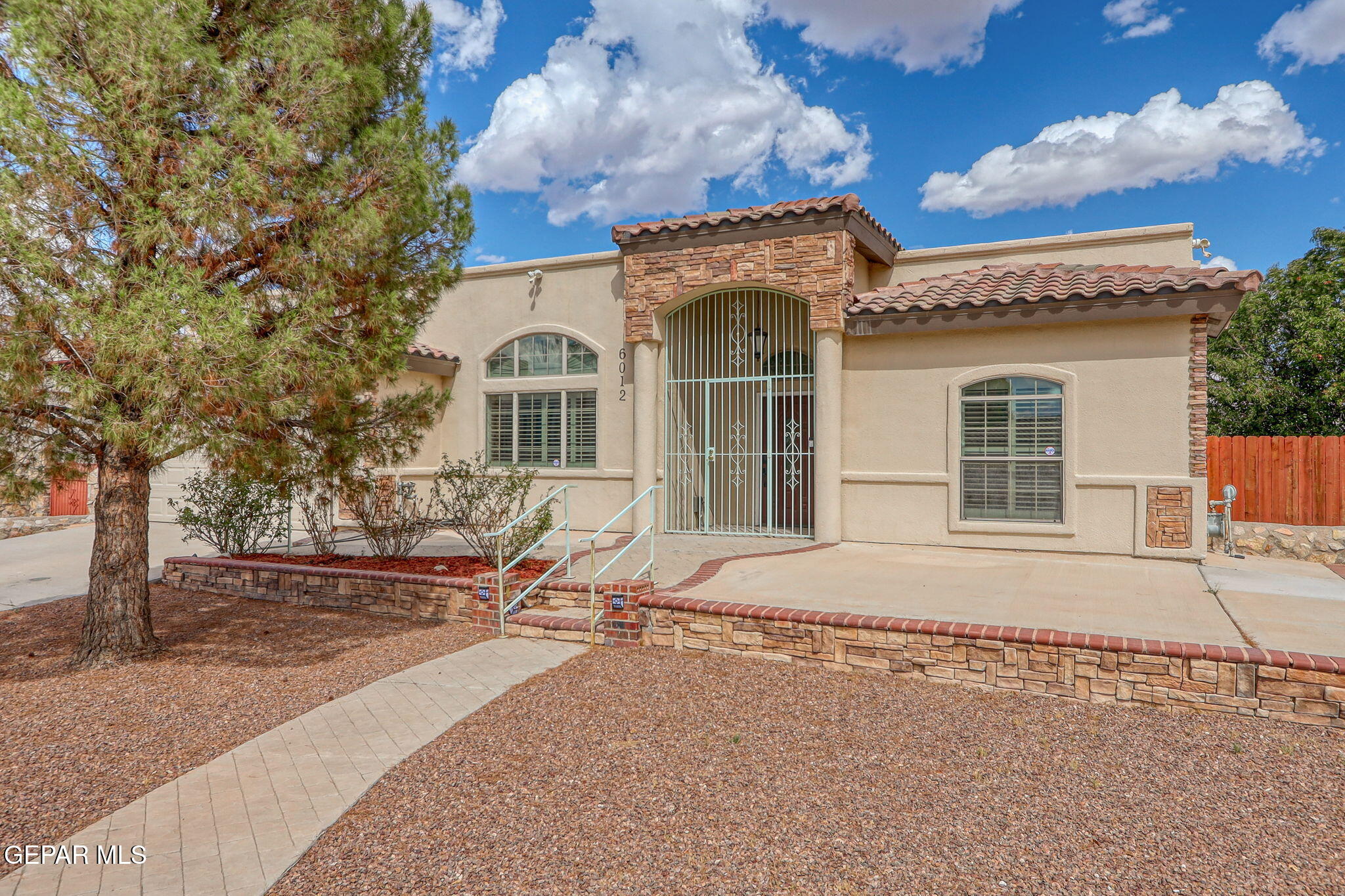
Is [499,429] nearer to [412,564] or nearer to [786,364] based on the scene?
[412,564]

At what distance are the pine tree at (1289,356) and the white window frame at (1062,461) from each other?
13.1 meters

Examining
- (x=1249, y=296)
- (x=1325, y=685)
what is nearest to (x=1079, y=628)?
(x=1325, y=685)

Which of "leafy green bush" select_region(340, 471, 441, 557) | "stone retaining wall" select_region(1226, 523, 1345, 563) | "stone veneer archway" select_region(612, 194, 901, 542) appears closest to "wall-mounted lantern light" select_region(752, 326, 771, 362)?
"stone veneer archway" select_region(612, 194, 901, 542)

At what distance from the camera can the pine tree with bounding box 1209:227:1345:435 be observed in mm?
18375

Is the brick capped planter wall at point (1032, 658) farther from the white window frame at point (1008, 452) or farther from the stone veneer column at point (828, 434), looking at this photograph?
the white window frame at point (1008, 452)

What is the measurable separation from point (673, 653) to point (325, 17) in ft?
18.3

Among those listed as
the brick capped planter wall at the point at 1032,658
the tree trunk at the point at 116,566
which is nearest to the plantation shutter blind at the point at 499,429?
the tree trunk at the point at 116,566

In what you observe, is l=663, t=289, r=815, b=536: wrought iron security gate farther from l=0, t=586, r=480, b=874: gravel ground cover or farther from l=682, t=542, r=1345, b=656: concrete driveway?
l=0, t=586, r=480, b=874: gravel ground cover

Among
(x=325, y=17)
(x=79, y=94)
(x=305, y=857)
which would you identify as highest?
(x=325, y=17)

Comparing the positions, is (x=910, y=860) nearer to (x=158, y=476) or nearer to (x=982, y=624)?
(x=982, y=624)

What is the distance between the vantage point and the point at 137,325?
15.5 ft

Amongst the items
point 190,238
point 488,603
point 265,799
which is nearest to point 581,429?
point 488,603

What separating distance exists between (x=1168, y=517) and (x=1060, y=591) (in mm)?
2713

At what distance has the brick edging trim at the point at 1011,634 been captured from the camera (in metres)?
4.83
